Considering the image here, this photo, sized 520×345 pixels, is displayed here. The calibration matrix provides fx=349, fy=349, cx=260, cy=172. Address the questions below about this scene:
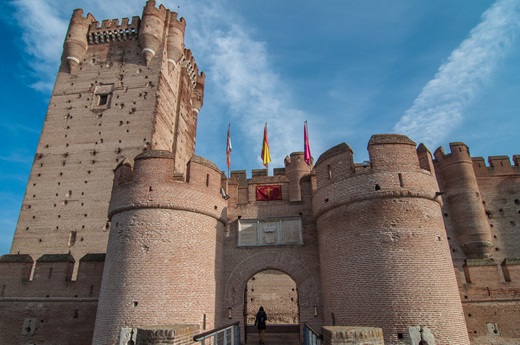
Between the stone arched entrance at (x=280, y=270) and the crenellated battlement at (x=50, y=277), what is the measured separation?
537cm

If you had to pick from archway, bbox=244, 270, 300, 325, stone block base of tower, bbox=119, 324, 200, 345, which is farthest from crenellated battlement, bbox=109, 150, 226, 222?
archway, bbox=244, 270, 300, 325

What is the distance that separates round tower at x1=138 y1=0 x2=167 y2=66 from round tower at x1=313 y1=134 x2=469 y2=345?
58.6 ft

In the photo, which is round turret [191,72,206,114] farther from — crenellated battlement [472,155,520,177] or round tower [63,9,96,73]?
crenellated battlement [472,155,520,177]

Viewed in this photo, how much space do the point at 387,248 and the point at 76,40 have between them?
83.7ft

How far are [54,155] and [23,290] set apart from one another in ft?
35.2

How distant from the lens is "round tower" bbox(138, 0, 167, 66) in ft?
80.3

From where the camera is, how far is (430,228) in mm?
10406

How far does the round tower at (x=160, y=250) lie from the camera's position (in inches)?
420

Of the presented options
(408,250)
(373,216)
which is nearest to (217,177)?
(373,216)

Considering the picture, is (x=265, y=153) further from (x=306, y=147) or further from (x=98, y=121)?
(x=98, y=121)

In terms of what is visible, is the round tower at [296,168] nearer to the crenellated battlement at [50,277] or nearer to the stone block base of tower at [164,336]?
the crenellated battlement at [50,277]

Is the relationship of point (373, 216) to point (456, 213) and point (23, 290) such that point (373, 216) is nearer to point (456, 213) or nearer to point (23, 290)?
point (456, 213)

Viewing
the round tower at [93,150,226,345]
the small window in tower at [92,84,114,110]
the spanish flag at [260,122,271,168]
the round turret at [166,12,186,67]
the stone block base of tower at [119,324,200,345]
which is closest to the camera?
the stone block base of tower at [119,324,200,345]

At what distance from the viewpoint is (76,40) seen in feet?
82.6
